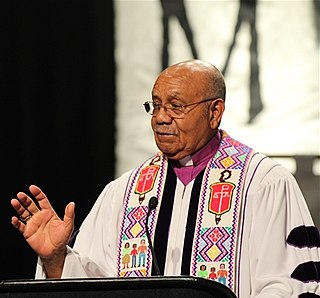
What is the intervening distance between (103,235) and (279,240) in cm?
76

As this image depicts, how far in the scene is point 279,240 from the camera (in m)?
4.12

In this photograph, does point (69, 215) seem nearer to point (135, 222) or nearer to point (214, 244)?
point (135, 222)

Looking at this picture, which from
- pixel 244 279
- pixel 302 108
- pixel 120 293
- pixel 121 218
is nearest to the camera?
pixel 120 293

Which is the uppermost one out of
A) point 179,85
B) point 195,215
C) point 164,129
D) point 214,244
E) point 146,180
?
point 179,85

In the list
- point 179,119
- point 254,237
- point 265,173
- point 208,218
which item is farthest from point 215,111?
point 254,237

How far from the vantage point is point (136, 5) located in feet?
21.1

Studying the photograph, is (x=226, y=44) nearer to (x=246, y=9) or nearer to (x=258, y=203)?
(x=246, y=9)

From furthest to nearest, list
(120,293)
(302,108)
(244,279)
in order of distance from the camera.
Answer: (302,108)
(244,279)
(120,293)

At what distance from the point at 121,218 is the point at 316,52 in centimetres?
222

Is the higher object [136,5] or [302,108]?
[136,5]

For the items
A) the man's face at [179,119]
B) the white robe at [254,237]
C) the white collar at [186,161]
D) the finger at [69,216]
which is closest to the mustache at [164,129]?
Result: the man's face at [179,119]

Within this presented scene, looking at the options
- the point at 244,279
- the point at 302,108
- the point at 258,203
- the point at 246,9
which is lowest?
the point at 244,279

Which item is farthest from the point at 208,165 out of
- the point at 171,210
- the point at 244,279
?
the point at 244,279

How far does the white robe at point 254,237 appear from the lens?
4.07 m
